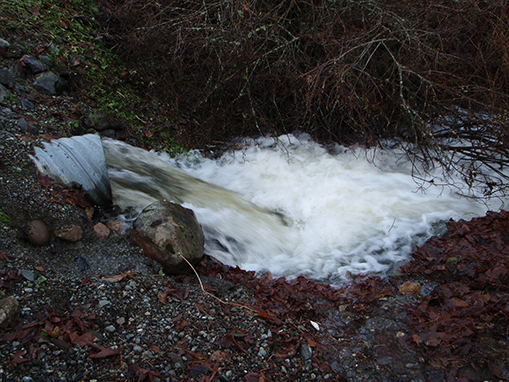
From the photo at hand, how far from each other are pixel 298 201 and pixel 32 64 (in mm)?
4085

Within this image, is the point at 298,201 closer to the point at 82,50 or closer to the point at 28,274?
the point at 28,274

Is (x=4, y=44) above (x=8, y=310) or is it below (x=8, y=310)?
above

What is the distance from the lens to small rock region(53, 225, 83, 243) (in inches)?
129

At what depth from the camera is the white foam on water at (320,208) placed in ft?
14.1

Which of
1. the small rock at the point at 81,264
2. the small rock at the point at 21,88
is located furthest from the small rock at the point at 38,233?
the small rock at the point at 21,88

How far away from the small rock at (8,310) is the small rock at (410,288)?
3039mm

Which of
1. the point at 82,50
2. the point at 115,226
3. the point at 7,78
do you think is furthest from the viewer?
the point at 82,50

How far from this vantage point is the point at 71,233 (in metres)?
3.32

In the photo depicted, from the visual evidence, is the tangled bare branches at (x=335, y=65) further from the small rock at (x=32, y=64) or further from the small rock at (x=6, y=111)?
the small rock at (x=6, y=111)

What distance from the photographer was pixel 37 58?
5.36m

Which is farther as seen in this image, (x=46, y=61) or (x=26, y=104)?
(x=46, y=61)

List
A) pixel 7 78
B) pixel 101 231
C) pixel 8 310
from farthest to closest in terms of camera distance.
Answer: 1. pixel 7 78
2. pixel 101 231
3. pixel 8 310

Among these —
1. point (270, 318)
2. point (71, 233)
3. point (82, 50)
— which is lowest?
point (270, 318)

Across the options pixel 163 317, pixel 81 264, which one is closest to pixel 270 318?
pixel 163 317
